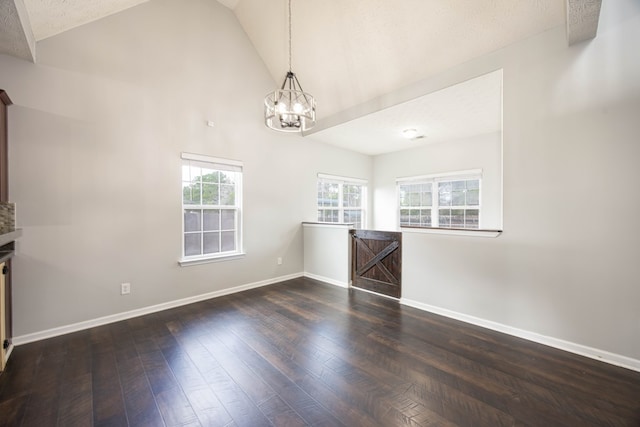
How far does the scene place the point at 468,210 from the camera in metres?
5.09

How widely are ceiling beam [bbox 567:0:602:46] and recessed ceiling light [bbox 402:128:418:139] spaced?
7.43 ft

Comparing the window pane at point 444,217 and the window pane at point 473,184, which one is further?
the window pane at point 444,217

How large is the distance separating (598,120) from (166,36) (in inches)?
190

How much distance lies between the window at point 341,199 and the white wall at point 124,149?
1.48 m

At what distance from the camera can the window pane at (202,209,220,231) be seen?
3762 millimetres

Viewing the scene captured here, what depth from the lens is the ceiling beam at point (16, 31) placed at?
6.21 ft

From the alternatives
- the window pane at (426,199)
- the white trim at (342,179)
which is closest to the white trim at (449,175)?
the window pane at (426,199)

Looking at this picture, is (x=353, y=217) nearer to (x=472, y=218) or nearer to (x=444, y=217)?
(x=444, y=217)

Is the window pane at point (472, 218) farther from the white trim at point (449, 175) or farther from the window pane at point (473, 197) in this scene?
the white trim at point (449, 175)

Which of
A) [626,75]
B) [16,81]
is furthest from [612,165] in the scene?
[16,81]

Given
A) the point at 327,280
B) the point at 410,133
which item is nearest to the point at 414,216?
the point at 410,133

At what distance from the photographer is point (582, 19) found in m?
2.06

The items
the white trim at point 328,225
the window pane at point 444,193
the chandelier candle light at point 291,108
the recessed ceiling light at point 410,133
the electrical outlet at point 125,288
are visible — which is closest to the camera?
the chandelier candle light at point 291,108

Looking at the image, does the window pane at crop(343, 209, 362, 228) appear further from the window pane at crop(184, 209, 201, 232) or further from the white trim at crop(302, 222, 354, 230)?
the window pane at crop(184, 209, 201, 232)
